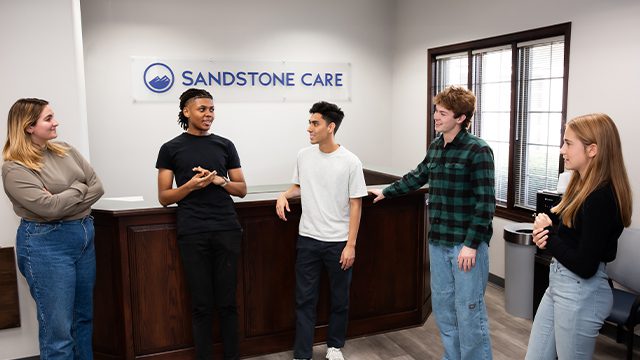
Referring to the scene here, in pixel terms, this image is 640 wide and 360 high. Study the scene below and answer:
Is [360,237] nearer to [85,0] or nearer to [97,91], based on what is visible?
[97,91]

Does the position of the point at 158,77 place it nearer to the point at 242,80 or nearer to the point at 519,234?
the point at 242,80

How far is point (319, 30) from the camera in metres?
5.25

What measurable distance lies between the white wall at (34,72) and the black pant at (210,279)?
2.87 ft

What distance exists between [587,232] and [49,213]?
194 cm

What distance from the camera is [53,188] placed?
2184mm

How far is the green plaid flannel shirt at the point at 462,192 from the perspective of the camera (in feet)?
6.98

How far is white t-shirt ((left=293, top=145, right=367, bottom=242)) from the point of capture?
2.53 metres

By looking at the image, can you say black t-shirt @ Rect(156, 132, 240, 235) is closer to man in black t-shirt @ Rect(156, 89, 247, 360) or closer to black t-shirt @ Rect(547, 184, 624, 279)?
man in black t-shirt @ Rect(156, 89, 247, 360)

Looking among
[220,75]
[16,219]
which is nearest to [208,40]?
[220,75]

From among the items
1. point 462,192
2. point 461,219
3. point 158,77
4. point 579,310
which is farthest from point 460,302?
point 158,77

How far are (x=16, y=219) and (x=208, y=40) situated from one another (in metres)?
2.67

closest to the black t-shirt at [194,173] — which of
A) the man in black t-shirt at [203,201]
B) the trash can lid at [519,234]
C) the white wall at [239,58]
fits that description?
the man in black t-shirt at [203,201]

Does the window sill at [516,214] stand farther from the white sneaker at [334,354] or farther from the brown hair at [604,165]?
the brown hair at [604,165]

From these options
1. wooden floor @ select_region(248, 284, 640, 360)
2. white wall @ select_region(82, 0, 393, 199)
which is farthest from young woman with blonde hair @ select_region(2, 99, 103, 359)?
white wall @ select_region(82, 0, 393, 199)
